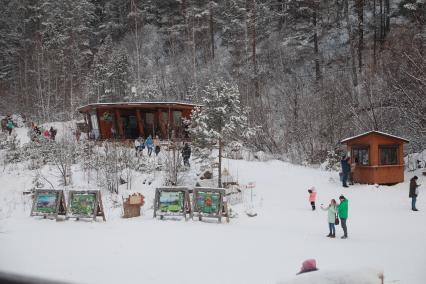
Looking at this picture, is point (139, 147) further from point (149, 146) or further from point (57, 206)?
point (57, 206)

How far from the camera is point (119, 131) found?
27.9 metres

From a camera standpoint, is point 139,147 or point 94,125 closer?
point 139,147

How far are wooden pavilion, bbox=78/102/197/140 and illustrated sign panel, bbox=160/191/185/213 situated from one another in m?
12.9

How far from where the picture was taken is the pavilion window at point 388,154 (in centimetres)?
1878

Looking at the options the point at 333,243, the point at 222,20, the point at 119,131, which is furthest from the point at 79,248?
the point at 222,20

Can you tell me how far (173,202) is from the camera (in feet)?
43.9

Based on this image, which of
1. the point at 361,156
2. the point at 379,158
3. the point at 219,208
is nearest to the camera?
the point at 219,208

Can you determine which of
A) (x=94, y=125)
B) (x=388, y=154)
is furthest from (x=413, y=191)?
(x=94, y=125)

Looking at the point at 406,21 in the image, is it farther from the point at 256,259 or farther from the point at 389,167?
the point at 256,259

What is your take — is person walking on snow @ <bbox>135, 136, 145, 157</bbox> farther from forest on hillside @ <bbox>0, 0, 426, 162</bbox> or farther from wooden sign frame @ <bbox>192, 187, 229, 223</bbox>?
wooden sign frame @ <bbox>192, 187, 229, 223</bbox>

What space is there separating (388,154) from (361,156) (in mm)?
1203

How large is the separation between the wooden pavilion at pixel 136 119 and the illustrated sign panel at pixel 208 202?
13252 millimetres

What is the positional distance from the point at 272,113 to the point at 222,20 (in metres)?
17.2

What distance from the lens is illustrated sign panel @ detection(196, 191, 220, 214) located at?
13.0m
